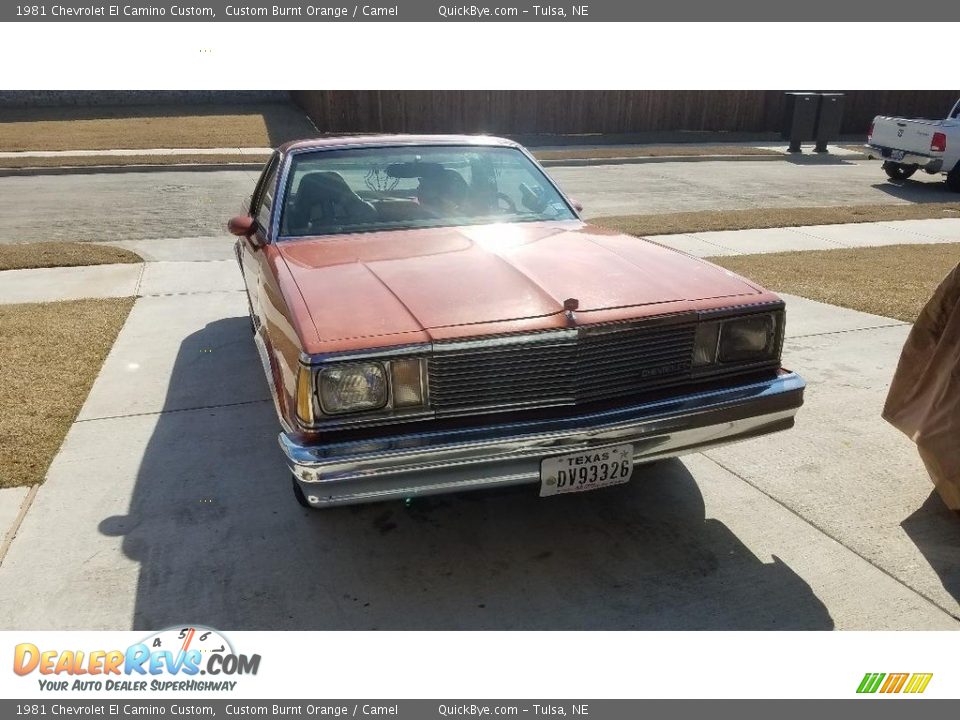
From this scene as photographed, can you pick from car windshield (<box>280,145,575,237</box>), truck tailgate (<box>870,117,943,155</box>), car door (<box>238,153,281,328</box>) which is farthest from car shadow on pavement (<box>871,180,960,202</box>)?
car door (<box>238,153,281,328</box>)

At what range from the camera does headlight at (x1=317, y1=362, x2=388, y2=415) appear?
9.25 feet

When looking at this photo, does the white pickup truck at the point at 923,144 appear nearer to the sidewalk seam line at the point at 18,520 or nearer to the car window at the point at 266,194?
the car window at the point at 266,194

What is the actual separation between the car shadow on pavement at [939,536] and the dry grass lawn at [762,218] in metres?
6.72

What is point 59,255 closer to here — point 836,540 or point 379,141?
point 379,141

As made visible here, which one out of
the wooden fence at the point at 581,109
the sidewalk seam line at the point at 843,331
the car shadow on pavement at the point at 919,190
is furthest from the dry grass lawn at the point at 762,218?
the wooden fence at the point at 581,109

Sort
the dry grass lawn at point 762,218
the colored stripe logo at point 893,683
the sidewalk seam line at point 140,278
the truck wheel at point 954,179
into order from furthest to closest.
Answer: the truck wheel at point 954,179 < the dry grass lawn at point 762,218 < the sidewalk seam line at point 140,278 < the colored stripe logo at point 893,683

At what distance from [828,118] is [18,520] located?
2079 cm

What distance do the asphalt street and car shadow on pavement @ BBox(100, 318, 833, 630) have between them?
23.5 feet

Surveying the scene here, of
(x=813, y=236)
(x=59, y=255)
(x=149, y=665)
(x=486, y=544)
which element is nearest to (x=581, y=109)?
(x=813, y=236)

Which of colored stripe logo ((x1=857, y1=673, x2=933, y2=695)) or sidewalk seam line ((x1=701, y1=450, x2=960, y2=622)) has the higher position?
sidewalk seam line ((x1=701, y1=450, x2=960, y2=622))

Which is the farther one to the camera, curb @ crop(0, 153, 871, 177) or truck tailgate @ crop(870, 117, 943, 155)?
curb @ crop(0, 153, 871, 177)

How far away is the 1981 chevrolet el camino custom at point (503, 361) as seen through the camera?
284 cm

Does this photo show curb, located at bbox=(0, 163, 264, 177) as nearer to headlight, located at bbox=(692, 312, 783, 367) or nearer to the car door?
the car door

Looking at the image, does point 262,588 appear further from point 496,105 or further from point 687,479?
point 496,105
